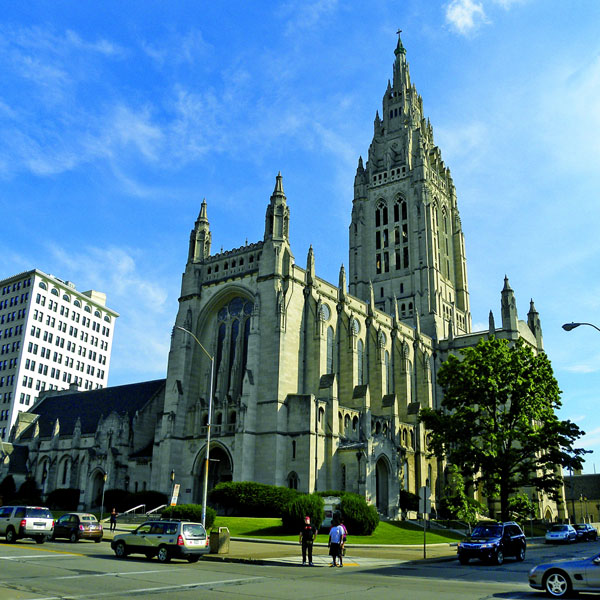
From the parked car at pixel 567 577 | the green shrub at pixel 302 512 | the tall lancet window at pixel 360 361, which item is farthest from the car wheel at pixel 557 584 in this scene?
the tall lancet window at pixel 360 361

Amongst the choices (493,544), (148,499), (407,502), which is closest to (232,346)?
(148,499)

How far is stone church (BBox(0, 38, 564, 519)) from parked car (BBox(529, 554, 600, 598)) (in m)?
25.1

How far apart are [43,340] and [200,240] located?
169ft

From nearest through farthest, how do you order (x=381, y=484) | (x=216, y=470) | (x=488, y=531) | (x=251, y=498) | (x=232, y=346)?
1. (x=488, y=531)
2. (x=251, y=498)
3. (x=216, y=470)
4. (x=381, y=484)
5. (x=232, y=346)

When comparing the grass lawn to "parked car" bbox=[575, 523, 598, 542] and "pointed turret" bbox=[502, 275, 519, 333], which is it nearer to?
"parked car" bbox=[575, 523, 598, 542]

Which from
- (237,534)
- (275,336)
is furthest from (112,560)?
(275,336)

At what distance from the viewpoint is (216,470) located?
51.1 m

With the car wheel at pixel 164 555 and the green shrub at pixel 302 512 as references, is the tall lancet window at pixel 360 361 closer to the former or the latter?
the green shrub at pixel 302 512

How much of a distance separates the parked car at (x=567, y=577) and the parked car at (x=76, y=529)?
2167cm

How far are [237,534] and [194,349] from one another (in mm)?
23266

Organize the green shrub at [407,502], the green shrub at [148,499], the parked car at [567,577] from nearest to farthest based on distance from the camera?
the parked car at [567,577] → the green shrub at [148,499] → the green shrub at [407,502]

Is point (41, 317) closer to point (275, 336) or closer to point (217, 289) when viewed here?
point (217, 289)

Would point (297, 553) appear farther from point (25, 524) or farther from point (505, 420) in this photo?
point (505, 420)

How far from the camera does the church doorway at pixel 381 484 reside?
5109 cm
